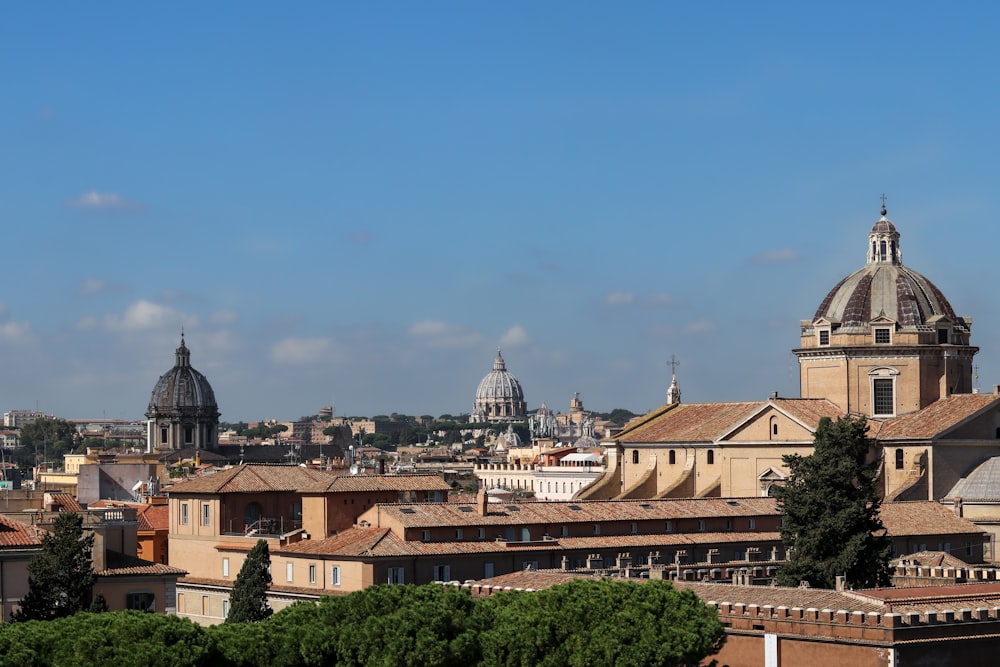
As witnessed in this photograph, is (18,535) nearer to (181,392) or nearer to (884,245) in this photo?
(884,245)

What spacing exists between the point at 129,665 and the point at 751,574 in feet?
87.6

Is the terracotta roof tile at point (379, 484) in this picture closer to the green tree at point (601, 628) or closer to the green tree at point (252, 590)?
the green tree at point (252, 590)

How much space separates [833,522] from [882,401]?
65.7 ft

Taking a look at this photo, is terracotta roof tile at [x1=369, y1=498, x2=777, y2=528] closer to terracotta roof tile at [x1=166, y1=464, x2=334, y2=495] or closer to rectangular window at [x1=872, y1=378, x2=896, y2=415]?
terracotta roof tile at [x1=166, y1=464, x2=334, y2=495]

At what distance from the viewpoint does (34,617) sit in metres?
44.9

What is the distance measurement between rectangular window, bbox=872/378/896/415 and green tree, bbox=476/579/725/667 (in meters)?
34.4

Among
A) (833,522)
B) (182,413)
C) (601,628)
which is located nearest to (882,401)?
(833,522)

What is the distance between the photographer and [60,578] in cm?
4556

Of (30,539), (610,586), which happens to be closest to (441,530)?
(30,539)

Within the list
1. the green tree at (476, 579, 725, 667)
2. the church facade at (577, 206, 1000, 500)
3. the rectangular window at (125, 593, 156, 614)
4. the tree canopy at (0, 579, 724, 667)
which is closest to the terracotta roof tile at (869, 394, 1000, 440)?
the church facade at (577, 206, 1000, 500)

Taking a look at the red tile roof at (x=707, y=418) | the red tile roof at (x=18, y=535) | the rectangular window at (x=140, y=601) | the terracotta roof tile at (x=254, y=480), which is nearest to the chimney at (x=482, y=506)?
the terracotta roof tile at (x=254, y=480)

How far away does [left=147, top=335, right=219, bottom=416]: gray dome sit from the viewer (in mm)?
183125

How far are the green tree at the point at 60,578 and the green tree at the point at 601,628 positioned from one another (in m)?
9.96

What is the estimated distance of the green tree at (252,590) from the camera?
177 feet
